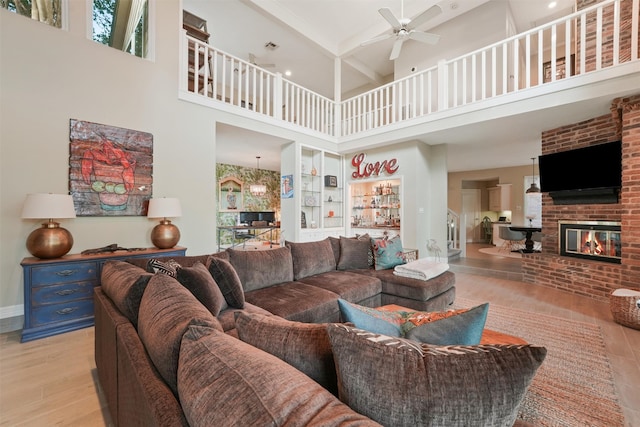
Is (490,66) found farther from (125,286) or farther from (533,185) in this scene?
(125,286)

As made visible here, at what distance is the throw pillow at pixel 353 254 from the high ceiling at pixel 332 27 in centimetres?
304

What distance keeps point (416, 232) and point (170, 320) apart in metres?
5.31

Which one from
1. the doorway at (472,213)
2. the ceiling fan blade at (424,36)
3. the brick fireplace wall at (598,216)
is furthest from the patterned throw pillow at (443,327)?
the doorway at (472,213)

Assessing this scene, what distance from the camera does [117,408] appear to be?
132 cm

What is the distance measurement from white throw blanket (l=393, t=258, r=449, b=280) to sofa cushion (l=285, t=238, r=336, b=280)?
81 centimetres

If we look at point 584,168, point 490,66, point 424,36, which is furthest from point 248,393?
point 490,66

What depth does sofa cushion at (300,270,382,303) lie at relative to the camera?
8.74ft

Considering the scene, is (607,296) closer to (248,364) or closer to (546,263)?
(546,263)

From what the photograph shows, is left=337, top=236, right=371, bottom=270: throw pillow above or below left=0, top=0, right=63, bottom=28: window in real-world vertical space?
below

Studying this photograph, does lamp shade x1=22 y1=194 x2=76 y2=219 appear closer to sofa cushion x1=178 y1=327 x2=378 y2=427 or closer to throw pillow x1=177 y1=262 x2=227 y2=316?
throw pillow x1=177 y1=262 x2=227 y2=316

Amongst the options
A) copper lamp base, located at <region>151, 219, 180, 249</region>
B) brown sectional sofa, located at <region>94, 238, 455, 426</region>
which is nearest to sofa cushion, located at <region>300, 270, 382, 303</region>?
brown sectional sofa, located at <region>94, 238, 455, 426</region>

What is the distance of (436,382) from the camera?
59 cm

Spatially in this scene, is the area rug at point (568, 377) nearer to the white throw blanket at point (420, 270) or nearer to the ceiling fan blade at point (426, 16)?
the white throw blanket at point (420, 270)

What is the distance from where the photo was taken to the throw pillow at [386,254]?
346cm
